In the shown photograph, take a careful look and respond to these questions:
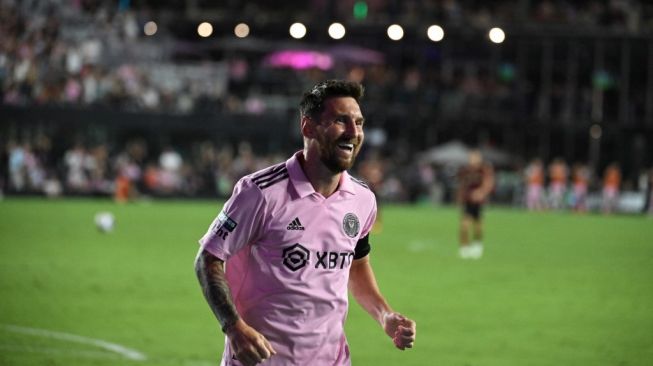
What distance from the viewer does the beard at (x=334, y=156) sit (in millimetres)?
5117

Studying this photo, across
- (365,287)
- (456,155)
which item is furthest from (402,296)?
(456,155)

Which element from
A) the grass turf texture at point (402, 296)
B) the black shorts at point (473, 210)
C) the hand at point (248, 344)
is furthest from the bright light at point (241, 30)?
the hand at point (248, 344)

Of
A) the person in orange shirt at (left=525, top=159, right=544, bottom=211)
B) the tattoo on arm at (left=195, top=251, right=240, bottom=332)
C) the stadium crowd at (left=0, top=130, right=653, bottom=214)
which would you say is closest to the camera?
the tattoo on arm at (left=195, top=251, right=240, bottom=332)

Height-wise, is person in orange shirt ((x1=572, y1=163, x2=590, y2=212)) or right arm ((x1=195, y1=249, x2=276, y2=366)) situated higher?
right arm ((x1=195, y1=249, x2=276, y2=366))

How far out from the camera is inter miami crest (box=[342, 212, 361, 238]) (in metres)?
5.39

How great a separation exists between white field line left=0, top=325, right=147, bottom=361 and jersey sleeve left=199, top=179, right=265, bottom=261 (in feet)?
19.6

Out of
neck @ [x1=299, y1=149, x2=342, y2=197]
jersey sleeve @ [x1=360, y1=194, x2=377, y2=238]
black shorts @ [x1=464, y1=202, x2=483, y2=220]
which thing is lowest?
black shorts @ [x1=464, y1=202, x2=483, y2=220]

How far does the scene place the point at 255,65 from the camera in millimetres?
53094

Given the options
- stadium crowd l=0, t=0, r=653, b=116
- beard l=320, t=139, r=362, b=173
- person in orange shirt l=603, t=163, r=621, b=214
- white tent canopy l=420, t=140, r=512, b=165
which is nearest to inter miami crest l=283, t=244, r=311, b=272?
beard l=320, t=139, r=362, b=173

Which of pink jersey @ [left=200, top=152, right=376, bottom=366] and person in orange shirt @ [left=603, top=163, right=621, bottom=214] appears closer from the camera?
pink jersey @ [left=200, top=152, right=376, bottom=366]

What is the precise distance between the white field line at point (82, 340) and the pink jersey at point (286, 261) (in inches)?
229

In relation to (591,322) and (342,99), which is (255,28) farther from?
(342,99)

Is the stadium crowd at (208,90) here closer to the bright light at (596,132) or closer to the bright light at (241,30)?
the bright light at (596,132)

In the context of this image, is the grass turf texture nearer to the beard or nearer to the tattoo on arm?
the tattoo on arm
